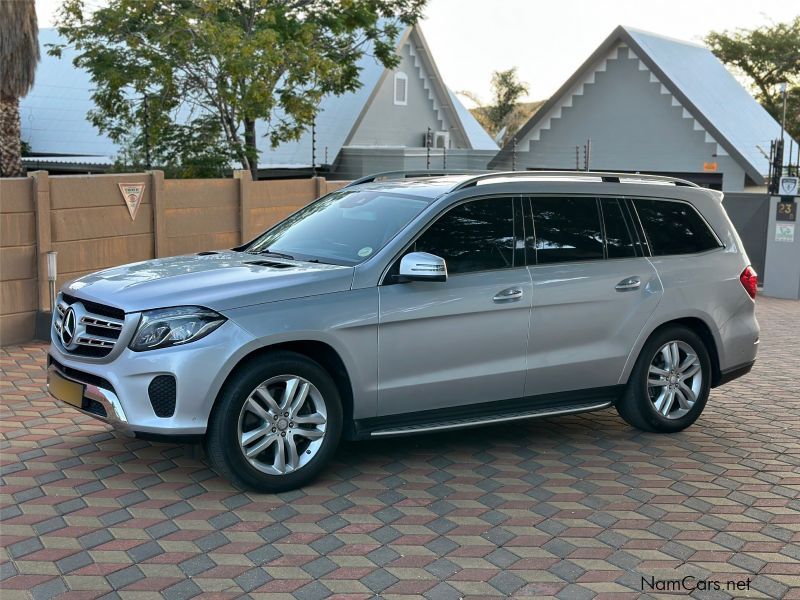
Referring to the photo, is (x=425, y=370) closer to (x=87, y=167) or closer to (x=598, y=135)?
(x=598, y=135)

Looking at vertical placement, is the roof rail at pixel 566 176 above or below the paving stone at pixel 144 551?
above

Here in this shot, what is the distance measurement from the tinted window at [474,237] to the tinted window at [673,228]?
1232 mm

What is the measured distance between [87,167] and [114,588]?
25153 millimetres

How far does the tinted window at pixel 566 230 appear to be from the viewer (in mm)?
6625

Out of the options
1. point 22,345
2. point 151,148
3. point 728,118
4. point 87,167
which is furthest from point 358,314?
point 87,167

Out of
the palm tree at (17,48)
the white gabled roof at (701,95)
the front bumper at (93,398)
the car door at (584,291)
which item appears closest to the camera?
the front bumper at (93,398)

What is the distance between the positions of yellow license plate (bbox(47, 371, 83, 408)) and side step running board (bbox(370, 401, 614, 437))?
1.73m

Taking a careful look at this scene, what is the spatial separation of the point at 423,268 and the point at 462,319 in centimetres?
53

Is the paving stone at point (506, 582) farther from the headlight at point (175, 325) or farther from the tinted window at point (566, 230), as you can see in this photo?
the tinted window at point (566, 230)

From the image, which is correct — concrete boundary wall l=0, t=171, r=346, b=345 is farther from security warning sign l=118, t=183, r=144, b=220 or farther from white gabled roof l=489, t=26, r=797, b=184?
white gabled roof l=489, t=26, r=797, b=184

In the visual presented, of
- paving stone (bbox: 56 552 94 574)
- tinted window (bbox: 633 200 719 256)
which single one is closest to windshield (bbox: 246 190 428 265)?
tinted window (bbox: 633 200 719 256)

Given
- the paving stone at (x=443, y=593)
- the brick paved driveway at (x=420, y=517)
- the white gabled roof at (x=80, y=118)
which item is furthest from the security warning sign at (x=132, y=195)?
the white gabled roof at (x=80, y=118)

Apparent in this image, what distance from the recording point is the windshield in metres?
6.24

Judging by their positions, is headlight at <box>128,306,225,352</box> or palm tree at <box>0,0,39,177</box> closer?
headlight at <box>128,306,225,352</box>
